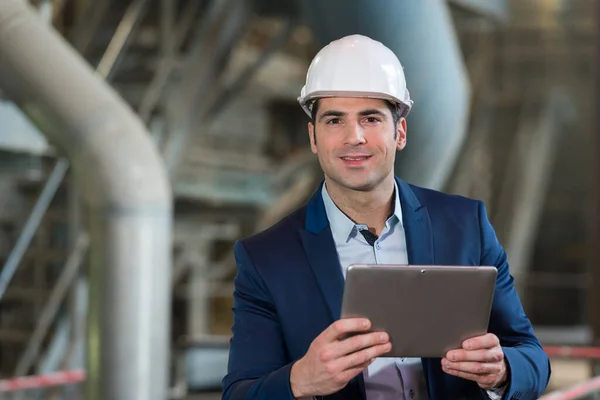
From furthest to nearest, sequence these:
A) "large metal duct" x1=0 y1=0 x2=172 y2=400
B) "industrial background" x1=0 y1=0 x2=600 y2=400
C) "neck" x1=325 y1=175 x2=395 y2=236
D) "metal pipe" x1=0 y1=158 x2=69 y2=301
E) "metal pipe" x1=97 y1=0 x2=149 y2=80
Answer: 1. "metal pipe" x1=97 y1=0 x2=149 y2=80
2. "metal pipe" x1=0 y1=158 x2=69 y2=301
3. "industrial background" x1=0 y1=0 x2=600 y2=400
4. "large metal duct" x1=0 y1=0 x2=172 y2=400
5. "neck" x1=325 y1=175 x2=395 y2=236

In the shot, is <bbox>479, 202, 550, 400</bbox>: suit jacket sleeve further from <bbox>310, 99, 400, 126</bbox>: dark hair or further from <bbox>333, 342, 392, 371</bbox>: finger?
<bbox>333, 342, 392, 371</bbox>: finger

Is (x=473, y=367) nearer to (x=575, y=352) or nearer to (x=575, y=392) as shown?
(x=575, y=392)

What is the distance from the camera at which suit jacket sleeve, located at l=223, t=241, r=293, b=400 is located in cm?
244

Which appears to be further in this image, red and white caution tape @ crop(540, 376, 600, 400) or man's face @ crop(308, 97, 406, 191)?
red and white caution tape @ crop(540, 376, 600, 400)

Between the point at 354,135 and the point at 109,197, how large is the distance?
3686 mm

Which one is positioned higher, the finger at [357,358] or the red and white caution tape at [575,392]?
the finger at [357,358]

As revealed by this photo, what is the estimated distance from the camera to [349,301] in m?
2.19

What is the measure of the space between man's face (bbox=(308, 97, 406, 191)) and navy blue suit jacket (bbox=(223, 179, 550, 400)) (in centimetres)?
13

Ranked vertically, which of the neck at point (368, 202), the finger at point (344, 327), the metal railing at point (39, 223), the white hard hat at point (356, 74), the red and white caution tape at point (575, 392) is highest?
the metal railing at point (39, 223)

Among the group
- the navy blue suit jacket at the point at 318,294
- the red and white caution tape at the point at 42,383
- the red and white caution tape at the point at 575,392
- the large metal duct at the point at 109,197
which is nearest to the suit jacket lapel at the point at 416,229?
the navy blue suit jacket at the point at 318,294

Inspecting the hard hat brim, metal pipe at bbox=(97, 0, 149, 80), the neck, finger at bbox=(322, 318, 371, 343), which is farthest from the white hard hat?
metal pipe at bbox=(97, 0, 149, 80)

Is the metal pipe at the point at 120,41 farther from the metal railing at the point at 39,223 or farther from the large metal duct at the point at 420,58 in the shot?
the large metal duct at the point at 420,58

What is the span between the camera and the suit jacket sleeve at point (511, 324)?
2490 millimetres

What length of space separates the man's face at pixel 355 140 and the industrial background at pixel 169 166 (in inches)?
127
